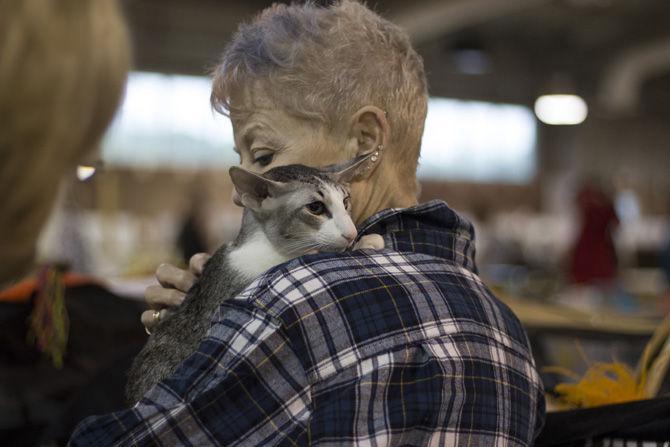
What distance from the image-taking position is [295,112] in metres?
1.35

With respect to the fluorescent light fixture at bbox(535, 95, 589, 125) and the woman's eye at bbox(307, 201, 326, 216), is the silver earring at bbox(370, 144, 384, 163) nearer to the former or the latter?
the woman's eye at bbox(307, 201, 326, 216)

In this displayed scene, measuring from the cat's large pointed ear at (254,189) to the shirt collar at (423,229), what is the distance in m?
0.15

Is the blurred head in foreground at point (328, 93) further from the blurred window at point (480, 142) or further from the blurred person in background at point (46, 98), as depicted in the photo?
the blurred window at point (480, 142)

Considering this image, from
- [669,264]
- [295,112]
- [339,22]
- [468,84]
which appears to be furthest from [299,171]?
[468,84]

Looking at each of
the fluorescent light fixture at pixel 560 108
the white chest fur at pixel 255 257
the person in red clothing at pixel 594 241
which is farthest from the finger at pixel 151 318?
the fluorescent light fixture at pixel 560 108

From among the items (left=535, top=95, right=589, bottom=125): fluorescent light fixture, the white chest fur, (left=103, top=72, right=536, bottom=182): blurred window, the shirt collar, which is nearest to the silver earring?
the shirt collar

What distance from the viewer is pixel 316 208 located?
1369 mm

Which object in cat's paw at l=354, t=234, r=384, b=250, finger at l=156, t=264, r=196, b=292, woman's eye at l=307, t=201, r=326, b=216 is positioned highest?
woman's eye at l=307, t=201, r=326, b=216

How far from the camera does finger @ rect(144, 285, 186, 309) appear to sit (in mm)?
1438

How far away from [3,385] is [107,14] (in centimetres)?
135

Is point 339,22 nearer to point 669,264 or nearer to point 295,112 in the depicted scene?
point 295,112

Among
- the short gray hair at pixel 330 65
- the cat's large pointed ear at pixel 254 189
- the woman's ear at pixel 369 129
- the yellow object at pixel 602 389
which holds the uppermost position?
the short gray hair at pixel 330 65

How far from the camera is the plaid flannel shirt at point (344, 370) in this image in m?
1.02

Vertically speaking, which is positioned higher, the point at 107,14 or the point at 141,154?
the point at 107,14
